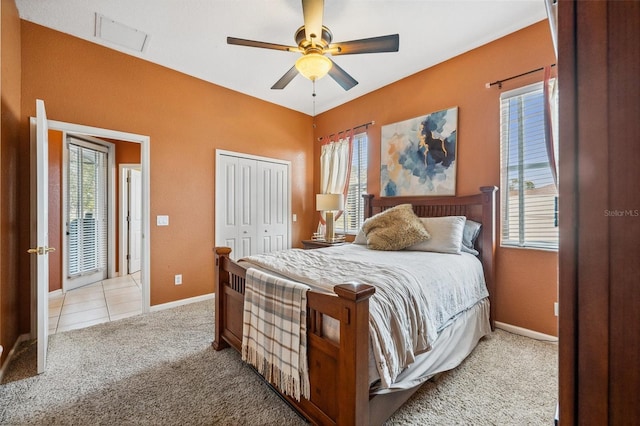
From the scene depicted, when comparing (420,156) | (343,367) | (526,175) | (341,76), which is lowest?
(343,367)

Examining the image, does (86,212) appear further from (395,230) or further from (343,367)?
(343,367)

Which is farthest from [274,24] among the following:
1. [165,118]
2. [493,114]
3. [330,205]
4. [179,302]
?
[179,302]

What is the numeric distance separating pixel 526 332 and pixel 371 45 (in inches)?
117

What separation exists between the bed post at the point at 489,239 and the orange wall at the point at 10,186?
13.5 ft

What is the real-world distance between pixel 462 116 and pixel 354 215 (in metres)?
2.05

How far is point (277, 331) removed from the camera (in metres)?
1.68

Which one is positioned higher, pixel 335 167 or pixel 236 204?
pixel 335 167

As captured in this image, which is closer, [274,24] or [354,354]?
[354,354]

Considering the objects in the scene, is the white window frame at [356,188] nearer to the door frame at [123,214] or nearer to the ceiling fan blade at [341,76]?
the ceiling fan blade at [341,76]

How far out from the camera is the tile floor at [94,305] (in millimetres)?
3043

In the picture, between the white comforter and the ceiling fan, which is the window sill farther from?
the ceiling fan

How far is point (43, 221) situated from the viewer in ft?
6.85

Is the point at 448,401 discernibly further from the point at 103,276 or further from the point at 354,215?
the point at 103,276

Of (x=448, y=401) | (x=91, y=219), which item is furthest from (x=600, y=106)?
(x=91, y=219)
